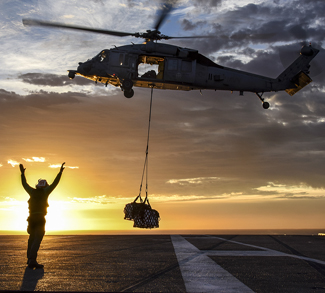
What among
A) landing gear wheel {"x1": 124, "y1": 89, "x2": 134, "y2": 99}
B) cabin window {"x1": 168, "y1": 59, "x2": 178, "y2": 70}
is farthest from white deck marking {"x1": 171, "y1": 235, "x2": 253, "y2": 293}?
cabin window {"x1": 168, "y1": 59, "x2": 178, "y2": 70}

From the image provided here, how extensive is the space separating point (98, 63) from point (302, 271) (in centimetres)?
1798

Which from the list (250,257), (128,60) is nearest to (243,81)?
(128,60)

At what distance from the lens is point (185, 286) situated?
7.03 m

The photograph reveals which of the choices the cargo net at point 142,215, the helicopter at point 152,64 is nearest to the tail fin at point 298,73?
the helicopter at point 152,64

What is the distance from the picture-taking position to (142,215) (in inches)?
599

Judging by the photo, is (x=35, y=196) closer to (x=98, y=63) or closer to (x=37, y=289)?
(x=37, y=289)

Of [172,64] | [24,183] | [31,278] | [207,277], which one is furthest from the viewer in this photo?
[172,64]

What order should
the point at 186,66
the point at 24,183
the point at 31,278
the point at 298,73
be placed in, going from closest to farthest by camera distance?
the point at 31,278 → the point at 24,183 → the point at 186,66 → the point at 298,73

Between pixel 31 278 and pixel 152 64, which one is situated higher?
pixel 152 64

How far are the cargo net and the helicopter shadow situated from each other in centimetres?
644

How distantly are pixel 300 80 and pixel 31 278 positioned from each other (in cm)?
2470

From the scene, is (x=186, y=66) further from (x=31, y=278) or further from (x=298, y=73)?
(x=31, y=278)

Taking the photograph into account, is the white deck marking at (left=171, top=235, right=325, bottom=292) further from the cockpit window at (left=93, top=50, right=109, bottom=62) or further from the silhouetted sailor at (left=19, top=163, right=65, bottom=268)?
the cockpit window at (left=93, top=50, right=109, bottom=62)

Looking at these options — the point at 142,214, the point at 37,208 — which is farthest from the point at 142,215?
the point at 37,208
